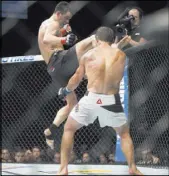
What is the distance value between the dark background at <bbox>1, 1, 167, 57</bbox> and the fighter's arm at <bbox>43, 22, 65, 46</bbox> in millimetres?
2369

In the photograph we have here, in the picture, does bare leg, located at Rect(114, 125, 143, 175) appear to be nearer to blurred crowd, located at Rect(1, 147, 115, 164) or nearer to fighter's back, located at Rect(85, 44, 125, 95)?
fighter's back, located at Rect(85, 44, 125, 95)

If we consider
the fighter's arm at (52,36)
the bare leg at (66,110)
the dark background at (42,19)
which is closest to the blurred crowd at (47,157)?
the bare leg at (66,110)

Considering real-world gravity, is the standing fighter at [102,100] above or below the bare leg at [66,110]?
above

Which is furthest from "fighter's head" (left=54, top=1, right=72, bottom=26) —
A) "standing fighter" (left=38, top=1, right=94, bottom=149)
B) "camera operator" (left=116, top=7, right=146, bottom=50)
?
"camera operator" (left=116, top=7, right=146, bottom=50)

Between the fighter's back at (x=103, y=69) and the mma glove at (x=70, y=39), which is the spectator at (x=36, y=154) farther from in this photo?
the fighter's back at (x=103, y=69)

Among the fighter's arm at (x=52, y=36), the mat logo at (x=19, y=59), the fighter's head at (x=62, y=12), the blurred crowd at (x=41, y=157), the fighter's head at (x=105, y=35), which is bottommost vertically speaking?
the blurred crowd at (x=41, y=157)

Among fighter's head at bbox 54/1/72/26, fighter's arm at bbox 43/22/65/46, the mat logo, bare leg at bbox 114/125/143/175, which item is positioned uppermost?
fighter's head at bbox 54/1/72/26

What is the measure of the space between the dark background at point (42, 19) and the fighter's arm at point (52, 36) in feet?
7.77

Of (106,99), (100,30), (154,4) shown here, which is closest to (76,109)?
(106,99)

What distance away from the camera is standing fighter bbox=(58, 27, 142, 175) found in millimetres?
2568

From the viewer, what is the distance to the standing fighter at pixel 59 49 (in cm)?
312

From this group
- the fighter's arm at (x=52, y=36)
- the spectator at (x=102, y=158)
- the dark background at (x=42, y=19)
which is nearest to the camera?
the fighter's arm at (x=52, y=36)

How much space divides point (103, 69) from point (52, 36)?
604 mm

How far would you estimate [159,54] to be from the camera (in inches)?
154
